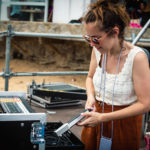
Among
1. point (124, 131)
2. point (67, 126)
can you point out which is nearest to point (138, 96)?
point (124, 131)

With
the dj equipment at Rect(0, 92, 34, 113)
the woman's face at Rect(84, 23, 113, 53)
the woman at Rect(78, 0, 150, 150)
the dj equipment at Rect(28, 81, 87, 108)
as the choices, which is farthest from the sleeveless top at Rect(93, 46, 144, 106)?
the dj equipment at Rect(28, 81, 87, 108)

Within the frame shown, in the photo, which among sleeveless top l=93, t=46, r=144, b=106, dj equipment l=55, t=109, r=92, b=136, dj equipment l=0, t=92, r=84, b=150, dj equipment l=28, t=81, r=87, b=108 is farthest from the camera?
dj equipment l=28, t=81, r=87, b=108

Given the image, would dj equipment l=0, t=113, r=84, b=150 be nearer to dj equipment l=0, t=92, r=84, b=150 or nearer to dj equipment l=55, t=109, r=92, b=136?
dj equipment l=0, t=92, r=84, b=150

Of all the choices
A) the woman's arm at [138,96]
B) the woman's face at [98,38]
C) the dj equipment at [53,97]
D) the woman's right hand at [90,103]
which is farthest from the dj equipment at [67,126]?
the dj equipment at [53,97]

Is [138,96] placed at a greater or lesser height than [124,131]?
greater

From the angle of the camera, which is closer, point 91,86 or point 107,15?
point 107,15

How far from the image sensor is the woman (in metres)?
1.48

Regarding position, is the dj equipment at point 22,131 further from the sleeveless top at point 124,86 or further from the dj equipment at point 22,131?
the sleeveless top at point 124,86

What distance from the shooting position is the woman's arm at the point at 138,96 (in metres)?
1.47

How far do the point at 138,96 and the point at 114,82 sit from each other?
0.50 ft

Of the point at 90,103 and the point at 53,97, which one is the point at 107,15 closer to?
the point at 90,103

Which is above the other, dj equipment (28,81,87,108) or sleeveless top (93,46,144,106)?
sleeveless top (93,46,144,106)

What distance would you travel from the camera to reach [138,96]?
150cm

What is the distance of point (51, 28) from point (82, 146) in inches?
193
